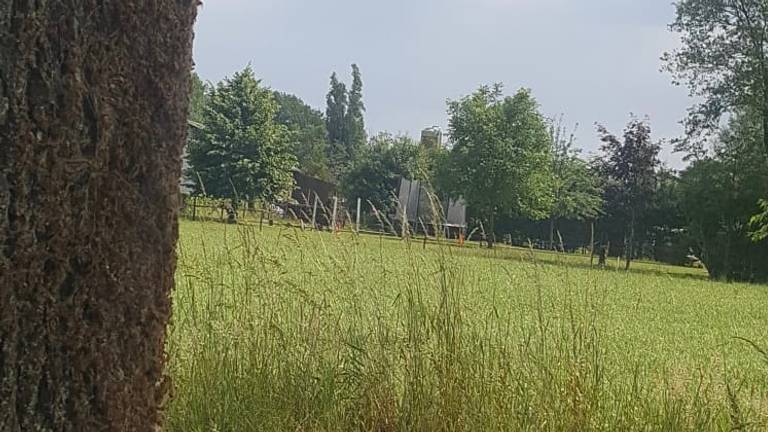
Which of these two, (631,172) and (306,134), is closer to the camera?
(631,172)

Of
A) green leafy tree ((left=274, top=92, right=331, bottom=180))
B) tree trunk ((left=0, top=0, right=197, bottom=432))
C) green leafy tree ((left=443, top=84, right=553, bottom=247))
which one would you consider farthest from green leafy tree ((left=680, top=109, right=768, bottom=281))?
tree trunk ((left=0, top=0, right=197, bottom=432))

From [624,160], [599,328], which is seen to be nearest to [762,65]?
[624,160]

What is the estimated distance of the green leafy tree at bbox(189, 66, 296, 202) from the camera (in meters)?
36.8

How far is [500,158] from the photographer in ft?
110

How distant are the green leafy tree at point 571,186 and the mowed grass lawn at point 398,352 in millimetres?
31047

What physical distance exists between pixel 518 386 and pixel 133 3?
2194mm

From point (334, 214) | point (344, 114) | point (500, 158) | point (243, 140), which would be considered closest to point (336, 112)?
point (344, 114)

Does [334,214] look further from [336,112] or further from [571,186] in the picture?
[336,112]

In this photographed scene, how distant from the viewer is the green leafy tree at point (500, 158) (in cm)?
3331

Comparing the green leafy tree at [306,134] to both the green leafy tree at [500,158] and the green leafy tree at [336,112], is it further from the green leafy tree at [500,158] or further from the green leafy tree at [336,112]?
the green leafy tree at [500,158]

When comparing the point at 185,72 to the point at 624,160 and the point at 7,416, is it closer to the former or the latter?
the point at 7,416

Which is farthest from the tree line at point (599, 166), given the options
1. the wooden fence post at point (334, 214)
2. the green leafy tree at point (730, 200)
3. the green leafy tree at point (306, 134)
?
the wooden fence post at point (334, 214)

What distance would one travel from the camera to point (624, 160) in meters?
29.6

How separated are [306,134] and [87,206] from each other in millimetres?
66942
